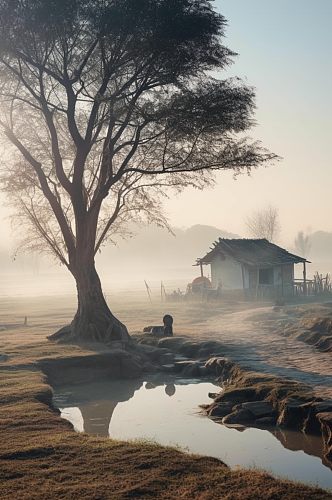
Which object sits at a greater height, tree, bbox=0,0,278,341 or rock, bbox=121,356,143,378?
tree, bbox=0,0,278,341

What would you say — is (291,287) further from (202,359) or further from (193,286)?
(202,359)

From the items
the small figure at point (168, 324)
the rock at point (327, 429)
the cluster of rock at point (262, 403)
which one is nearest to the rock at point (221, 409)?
the cluster of rock at point (262, 403)

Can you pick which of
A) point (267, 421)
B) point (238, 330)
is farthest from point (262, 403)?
point (238, 330)

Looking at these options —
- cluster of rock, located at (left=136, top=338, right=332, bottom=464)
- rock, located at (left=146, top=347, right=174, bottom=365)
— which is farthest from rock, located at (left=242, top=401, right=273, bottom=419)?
rock, located at (left=146, top=347, right=174, bottom=365)

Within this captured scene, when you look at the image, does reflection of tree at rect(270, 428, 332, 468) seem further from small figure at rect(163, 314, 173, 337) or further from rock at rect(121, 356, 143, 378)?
small figure at rect(163, 314, 173, 337)

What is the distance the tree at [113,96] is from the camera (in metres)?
23.3

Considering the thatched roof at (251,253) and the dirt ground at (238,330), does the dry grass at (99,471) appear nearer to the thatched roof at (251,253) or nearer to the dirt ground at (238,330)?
the dirt ground at (238,330)

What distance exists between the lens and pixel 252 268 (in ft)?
169

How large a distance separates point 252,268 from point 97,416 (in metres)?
36.9

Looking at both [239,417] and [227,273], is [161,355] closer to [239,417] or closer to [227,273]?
[239,417]

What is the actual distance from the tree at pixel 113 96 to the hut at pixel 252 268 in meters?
24.2

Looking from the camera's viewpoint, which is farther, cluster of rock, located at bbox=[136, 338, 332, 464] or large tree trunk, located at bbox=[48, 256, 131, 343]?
large tree trunk, located at bbox=[48, 256, 131, 343]

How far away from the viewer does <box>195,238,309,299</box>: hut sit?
5062cm

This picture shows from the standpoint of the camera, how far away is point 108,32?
23.1 m
